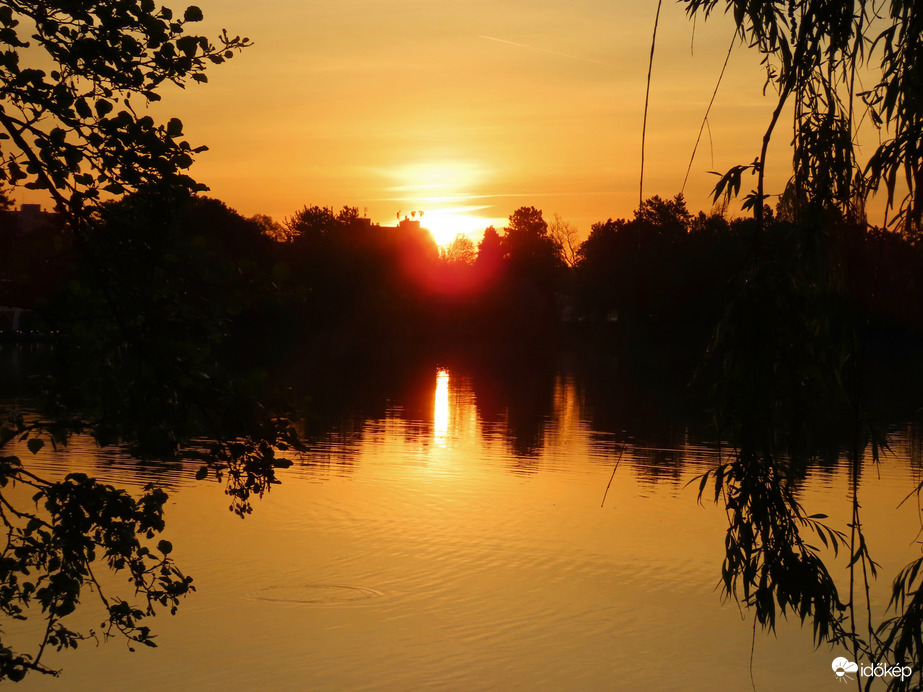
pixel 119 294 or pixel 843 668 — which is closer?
pixel 119 294

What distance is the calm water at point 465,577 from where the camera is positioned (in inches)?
399

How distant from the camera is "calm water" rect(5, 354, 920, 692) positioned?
10.1 metres

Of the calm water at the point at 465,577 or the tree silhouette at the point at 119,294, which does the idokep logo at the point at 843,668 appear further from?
the tree silhouette at the point at 119,294

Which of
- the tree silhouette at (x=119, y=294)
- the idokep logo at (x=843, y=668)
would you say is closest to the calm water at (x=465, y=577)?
the idokep logo at (x=843, y=668)

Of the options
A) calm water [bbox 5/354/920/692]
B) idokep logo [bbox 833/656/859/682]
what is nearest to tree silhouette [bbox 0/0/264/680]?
calm water [bbox 5/354/920/692]

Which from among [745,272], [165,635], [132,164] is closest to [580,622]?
[165,635]

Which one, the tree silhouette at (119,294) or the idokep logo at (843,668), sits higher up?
the tree silhouette at (119,294)

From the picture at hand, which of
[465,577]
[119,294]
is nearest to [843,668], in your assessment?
[465,577]

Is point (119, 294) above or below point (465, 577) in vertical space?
above

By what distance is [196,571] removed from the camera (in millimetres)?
13109

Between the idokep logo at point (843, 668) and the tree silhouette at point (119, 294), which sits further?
the idokep logo at point (843, 668)

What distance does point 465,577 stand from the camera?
13.1 metres

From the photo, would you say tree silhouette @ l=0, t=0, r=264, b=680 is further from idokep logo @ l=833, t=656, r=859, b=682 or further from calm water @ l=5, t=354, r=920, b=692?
idokep logo @ l=833, t=656, r=859, b=682

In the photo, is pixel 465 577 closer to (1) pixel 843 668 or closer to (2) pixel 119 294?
(1) pixel 843 668
